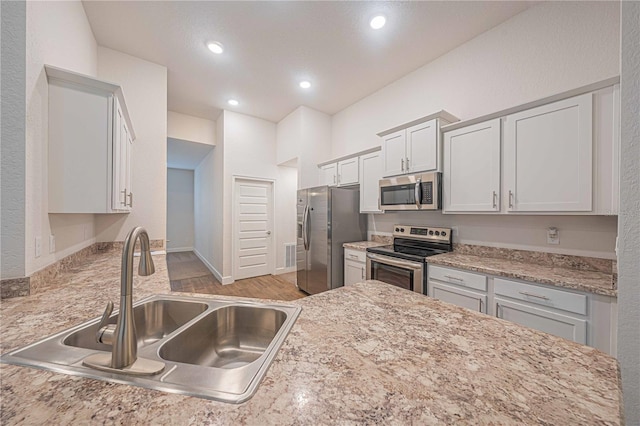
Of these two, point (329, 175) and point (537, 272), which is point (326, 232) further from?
point (537, 272)

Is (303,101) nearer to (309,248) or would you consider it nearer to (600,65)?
(309,248)

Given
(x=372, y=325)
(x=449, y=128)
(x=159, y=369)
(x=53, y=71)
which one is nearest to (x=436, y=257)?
(x=449, y=128)

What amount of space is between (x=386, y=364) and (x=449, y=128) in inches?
98.5

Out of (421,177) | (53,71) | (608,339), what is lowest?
(608,339)

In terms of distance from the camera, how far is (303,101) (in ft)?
13.4

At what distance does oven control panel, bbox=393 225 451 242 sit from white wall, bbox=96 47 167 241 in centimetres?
315

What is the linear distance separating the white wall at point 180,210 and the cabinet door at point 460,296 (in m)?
8.03

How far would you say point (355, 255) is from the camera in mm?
3254

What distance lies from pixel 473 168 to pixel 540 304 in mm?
1253

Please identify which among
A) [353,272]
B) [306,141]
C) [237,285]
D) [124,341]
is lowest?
[237,285]

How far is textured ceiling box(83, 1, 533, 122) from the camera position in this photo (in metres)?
2.25

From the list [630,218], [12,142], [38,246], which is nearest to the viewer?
[630,218]

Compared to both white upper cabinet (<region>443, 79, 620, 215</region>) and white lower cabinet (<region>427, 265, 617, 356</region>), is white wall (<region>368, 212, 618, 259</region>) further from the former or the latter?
white lower cabinet (<region>427, 265, 617, 356</region>)

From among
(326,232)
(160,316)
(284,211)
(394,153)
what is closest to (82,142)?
(160,316)
